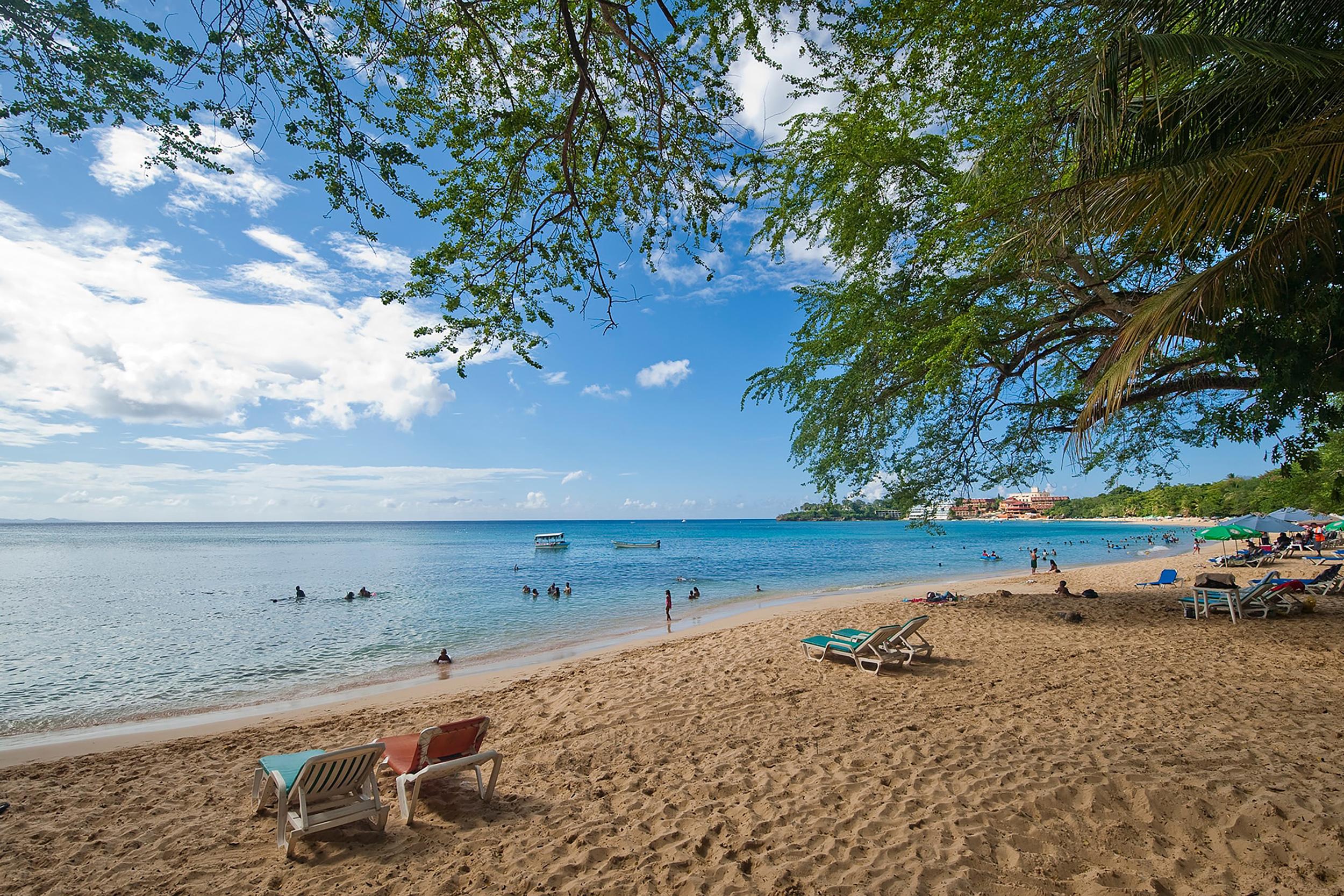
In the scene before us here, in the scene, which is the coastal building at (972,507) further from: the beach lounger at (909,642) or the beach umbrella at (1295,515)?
the beach umbrella at (1295,515)

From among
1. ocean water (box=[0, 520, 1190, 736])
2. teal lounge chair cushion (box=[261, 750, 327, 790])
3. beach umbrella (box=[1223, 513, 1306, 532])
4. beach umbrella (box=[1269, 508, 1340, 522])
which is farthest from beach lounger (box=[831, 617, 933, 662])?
beach umbrella (box=[1269, 508, 1340, 522])

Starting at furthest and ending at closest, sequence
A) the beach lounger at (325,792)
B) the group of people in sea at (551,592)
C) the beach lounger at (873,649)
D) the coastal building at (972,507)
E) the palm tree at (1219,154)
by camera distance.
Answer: the group of people in sea at (551,592) → the coastal building at (972,507) → the beach lounger at (873,649) → the beach lounger at (325,792) → the palm tree at (1219,154)

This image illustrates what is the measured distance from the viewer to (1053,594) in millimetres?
14844

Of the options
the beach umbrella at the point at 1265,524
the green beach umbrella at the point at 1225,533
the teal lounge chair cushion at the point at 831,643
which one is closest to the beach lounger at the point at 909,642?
the teal lounge chair cushion at the point at 831,643

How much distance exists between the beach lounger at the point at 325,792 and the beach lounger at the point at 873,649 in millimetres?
6106

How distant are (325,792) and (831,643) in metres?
6.61

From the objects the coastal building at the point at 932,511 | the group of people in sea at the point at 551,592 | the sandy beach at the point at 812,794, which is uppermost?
the coastal building at the point at 932,511

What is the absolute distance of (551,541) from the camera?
6738 centimetres

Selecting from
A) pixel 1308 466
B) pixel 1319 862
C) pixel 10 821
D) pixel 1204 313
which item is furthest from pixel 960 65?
pixel 10 821

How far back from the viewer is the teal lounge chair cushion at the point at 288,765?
4.03 m

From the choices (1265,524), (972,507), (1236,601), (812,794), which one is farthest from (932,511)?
(1265,524)

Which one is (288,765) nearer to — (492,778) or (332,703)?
(492,778)

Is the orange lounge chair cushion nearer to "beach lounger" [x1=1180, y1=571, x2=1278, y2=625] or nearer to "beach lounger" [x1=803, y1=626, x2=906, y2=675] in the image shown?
"beach lounger" [x1=803, y1=626, x2=906, y2=675]

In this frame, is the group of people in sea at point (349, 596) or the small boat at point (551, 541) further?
the small boat at point (551, 541)
